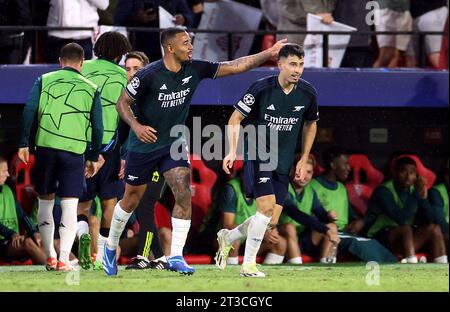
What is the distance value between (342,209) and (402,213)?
2.49 feet

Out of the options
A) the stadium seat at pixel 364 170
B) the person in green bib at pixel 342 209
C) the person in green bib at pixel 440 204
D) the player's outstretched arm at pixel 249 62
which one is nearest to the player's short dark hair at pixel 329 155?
the person in green bib at pixel 342 209

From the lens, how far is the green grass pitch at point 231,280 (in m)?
9.98

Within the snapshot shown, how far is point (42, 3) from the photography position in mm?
14523

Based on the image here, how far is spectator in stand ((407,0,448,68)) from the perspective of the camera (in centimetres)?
1566

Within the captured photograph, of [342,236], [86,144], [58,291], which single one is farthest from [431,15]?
[58,291]

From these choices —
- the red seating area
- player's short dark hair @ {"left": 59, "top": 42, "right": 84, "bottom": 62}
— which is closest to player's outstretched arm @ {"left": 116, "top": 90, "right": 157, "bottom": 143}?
player's short dark hair @ {"left": 59, "top": 42, "right": 84, "bottom": 62}

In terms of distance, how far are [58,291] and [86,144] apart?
2656 millimetres

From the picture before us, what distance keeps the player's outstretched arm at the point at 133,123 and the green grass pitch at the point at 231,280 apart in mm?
1069

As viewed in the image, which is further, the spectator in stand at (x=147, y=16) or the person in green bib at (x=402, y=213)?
the person in green bib at (x=402, y=213)

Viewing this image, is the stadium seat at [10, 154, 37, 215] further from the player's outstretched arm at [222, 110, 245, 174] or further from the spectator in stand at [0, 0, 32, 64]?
the player's outstretched arm at [222, 110, 245, 174]

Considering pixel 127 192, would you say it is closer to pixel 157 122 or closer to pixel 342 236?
pixel 157 122

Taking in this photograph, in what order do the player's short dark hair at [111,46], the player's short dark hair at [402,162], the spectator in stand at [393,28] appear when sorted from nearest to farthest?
the player's short dark hair at [111,46], the spectator in stand at [393,28], the player's short dark hair at [402,162]

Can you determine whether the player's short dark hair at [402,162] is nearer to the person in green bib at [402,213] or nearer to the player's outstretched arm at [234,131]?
the person in green bib at [402,213]

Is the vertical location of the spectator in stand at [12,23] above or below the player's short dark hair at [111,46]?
above
